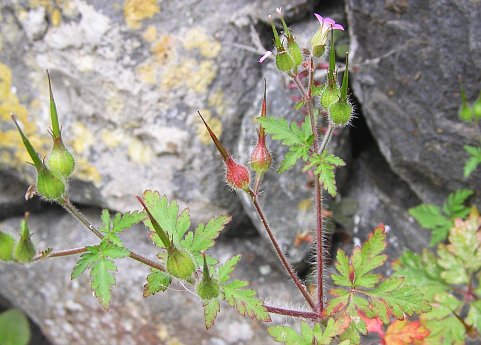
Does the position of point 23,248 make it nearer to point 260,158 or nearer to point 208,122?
point 260,158

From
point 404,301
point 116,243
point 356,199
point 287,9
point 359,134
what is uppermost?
point 287,9

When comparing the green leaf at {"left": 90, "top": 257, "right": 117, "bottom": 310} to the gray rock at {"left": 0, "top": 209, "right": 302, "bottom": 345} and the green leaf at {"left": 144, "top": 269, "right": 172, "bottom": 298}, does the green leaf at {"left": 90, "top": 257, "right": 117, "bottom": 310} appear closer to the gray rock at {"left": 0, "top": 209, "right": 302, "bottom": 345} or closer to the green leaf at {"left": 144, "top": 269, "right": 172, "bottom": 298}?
the green leaf at {"left": 144, "top": 269, "right": 172, "bottom": 298}

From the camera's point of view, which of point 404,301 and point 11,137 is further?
point 11,137

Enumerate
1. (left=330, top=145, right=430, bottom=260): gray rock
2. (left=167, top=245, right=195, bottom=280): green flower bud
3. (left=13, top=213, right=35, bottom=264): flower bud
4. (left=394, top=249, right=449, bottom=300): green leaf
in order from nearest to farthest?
1. (left=167, top=245, right=195, bottom=280): green flower bud
2. (left=13, top=213, right=35, bottom=264): flower bud
3. (left=394, top=249, right=449, bottom=300): green leaf
4. (left=330, top=145, right=430, bottom=260): gray rock

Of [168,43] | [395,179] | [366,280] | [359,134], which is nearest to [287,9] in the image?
[168,43]

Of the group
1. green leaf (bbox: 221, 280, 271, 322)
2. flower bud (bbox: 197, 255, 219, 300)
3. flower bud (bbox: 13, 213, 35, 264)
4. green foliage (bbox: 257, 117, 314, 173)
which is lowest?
green leaf (bbox: 221, 280, 271, 322)

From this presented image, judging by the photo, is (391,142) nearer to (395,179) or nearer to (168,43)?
(395,179)

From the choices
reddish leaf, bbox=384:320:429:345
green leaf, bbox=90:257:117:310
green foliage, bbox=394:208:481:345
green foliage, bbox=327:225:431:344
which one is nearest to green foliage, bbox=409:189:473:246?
green foliage, bbox=394:208:481:345

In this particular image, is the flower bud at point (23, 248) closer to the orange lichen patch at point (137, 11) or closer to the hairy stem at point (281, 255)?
the hairy stem at point (281, 255)
